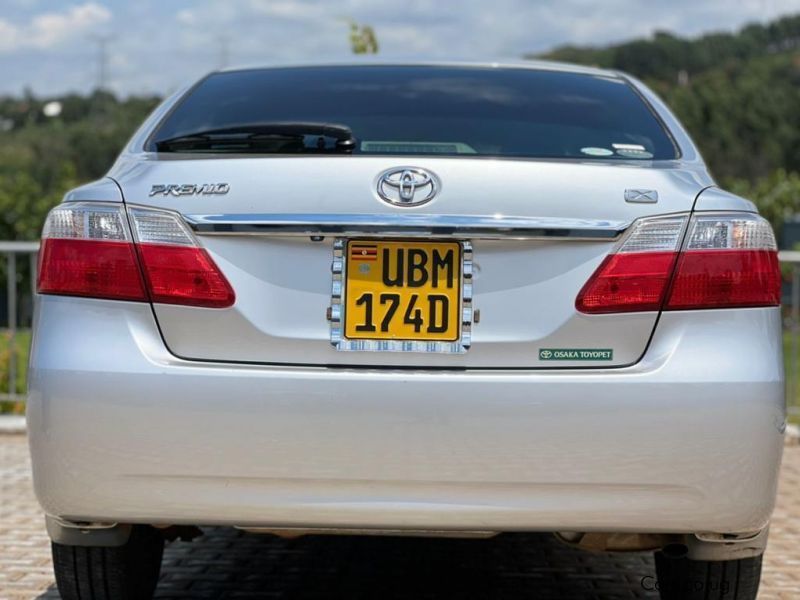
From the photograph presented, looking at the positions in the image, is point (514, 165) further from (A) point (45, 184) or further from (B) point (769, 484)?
(A) point (45, 184)

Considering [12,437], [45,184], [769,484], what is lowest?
[45,184]

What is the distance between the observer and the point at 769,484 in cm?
295

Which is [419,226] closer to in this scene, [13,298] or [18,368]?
[13,298]

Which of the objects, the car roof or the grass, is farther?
the grass

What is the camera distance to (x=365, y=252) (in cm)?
286

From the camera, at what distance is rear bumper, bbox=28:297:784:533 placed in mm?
2795

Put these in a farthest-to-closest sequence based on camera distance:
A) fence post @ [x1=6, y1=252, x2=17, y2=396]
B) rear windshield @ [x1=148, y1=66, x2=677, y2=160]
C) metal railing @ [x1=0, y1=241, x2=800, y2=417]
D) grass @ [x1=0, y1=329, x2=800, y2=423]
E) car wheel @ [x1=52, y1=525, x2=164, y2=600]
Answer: grass @ [x1=0, y1=329, x2=800, y2=423]
fence post @ [x1=6, y1=252, x2=17, y2=396]
metal railing @ [x1=0, y1=241, x2=800, y2=417]
rear windshield @ [x1=148, y1=66, x2=677, y2=160]
car wheel @ [x1=52, y1=525, x2=164, y2=600]

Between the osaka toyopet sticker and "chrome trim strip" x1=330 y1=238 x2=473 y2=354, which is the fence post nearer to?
"chrome trim strip" x1=330 y1=238 x2=473 y2=354

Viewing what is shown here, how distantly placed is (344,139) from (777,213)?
6238cm

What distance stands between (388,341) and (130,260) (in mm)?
642

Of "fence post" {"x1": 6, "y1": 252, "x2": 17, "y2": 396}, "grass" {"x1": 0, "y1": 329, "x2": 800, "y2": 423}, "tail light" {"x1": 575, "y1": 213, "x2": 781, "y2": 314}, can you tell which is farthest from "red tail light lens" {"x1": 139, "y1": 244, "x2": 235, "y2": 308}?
"grass" {"x1": 0, "y1": 329, "x2": 800, "y2": 423}

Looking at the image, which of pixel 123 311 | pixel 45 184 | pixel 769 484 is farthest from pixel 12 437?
pixel 45 184

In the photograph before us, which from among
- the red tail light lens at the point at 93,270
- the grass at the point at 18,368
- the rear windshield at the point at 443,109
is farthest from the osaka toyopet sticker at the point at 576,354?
the grass at the point at 18,368

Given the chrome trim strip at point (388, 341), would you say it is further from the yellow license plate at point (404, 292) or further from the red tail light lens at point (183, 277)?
the red tail light lens at point (183, 277)
